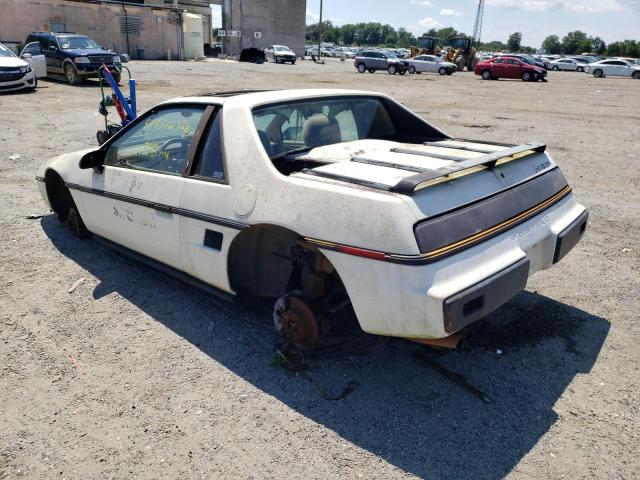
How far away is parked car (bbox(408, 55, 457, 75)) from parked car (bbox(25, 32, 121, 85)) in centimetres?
2229

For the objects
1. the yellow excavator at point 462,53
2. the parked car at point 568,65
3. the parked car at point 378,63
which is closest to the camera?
the parked car at point 378,63

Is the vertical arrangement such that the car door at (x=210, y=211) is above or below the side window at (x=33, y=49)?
below

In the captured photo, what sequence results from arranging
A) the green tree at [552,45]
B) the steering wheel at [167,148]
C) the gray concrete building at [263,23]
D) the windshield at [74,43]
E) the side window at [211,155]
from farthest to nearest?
the green tree at [552,45] → the gray concrete building at [263,23] → the windshield at [74,43] → the steering wheel at [167,148] → the side window at [211,155]

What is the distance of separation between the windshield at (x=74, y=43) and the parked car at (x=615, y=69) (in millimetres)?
35248

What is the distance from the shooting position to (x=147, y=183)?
12.0ft

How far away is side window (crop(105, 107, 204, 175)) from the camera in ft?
11.8

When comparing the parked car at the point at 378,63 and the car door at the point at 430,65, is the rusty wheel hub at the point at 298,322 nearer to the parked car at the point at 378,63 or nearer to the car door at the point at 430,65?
the parked car at the point at 378,63

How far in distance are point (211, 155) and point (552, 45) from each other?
130587 millimetres

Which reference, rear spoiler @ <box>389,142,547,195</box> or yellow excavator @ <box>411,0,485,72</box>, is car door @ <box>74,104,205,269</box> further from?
yellow excavator @ <box>411,0,485,72</box>

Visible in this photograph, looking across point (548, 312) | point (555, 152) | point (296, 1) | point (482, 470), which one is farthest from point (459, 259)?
point (296, 1)

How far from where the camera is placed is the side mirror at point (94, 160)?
401 cm

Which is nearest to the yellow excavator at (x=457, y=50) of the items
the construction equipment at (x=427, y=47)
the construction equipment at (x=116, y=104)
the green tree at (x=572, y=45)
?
the construction equipment at (x=427, y=47)

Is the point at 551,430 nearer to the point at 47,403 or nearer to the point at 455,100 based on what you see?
the point at 47,403

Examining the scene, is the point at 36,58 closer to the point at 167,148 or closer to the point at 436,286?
the point at 167,148
